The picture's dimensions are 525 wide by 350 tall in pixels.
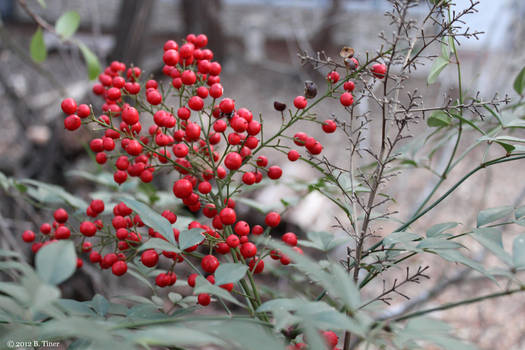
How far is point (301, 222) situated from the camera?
2.51 m

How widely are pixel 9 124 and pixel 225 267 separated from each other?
148 inches

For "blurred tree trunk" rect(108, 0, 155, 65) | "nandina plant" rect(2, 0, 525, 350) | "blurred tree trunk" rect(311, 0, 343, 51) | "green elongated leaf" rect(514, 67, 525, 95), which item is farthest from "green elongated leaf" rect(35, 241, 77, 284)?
"blurred tree trunk" rect(311, 0, 343, 51)

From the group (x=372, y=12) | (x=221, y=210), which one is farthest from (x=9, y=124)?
(x=372, y=12)

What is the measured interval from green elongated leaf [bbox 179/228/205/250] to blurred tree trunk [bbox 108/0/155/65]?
200 centimetres

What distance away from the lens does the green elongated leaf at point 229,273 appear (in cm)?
54

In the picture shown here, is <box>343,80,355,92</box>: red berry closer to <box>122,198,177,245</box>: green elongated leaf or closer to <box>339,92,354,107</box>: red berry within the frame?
<box>339,92,354,107</box>: red berry

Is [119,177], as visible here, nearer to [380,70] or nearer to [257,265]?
[257,265]

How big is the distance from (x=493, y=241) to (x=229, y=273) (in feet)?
1.08

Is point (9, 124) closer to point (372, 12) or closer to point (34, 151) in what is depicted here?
point (34, 151)

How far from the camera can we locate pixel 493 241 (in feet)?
1.77

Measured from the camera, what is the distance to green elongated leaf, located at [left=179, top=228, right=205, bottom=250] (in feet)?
1.98

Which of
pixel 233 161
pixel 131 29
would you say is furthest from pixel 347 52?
pixel 131 29

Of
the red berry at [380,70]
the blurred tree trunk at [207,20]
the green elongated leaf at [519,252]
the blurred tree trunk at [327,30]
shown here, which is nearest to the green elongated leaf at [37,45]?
the red berry at [380,70]

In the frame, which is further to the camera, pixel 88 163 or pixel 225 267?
pixel 88 163
